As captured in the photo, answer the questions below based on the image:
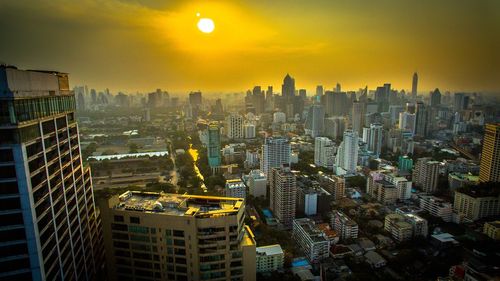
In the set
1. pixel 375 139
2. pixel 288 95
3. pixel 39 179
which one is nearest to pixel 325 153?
pixel 375 139

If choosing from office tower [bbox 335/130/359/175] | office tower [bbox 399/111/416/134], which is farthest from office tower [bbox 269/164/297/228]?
office tower [bbox 399/111/416/134]

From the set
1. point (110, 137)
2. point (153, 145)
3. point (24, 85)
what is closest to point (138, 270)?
point (24, 85)

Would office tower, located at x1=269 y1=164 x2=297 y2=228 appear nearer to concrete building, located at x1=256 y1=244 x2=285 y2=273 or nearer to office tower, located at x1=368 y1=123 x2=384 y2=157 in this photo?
concrete building, located at x1=256 y1=244 x2=285 y2=273

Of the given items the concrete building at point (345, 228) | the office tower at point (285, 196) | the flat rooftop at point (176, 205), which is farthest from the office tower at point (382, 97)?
the flat rooftop at point (176, 205)

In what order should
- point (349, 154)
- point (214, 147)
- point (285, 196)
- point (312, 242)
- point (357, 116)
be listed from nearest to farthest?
point (312, 242)
point (285, 196)
point (349, 154)
point (214, 147)
point (357, 116)

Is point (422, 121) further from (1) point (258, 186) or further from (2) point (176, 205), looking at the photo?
(2) point (176, 205)

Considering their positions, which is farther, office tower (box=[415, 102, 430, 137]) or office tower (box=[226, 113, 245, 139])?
office tower (box=[226, 113, 245, 139])
